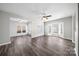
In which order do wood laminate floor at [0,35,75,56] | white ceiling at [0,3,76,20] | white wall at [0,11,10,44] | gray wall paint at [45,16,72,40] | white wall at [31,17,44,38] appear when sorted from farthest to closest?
white wall at [31,17,44,38], gray wall paint at [45,16,72,40], white wall at [0,11,10,44], white ceiling at [0,3,76,20], wood laminate floor at [0,35,75,56]

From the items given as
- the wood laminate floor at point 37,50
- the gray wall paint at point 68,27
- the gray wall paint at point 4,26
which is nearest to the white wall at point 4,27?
the gray wall paint at point 4,26

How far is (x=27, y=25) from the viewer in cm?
1200

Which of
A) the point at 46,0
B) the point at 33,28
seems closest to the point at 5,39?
the point at 33,28

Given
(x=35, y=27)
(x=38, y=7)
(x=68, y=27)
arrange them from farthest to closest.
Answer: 1. (x=35, y=27)
2. (x=68, y=27)
3. (x=38, y=7)

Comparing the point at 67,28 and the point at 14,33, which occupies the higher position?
the point at 67,28

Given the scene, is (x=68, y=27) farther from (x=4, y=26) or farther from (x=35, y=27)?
(x=4, y=26)

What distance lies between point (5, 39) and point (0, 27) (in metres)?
0.89

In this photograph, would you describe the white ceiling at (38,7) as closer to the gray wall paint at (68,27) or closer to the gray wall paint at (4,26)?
the gray wall paint at (4,26)

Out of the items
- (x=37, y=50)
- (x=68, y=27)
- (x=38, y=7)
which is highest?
(x=38, y=7)

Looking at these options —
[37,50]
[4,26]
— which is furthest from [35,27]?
[37,50]

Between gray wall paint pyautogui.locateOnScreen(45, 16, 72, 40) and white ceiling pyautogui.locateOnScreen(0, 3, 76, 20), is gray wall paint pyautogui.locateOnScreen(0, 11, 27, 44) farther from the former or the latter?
gray wall paint pyautogui.locateOnScreen(45, 16, 72, 40)

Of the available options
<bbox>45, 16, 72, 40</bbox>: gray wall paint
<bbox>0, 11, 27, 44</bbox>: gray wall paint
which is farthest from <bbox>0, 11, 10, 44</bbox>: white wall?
<bbox>45, 16, 72, 40</bbox>: gray wall paint

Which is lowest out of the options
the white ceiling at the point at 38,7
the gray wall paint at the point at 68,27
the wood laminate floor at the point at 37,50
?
the wood laminate floor at the point at 37,50

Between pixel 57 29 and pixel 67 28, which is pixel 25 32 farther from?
pixel 67 28
